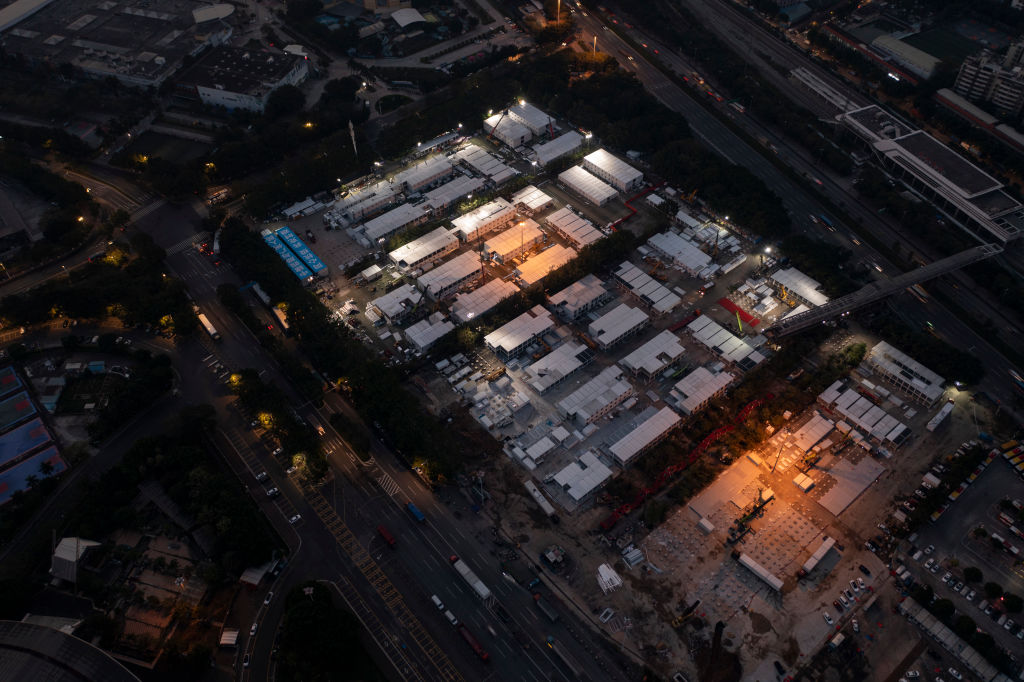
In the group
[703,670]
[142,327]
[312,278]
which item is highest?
[142,327]

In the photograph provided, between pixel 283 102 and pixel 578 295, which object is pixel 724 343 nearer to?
pixel 578 295

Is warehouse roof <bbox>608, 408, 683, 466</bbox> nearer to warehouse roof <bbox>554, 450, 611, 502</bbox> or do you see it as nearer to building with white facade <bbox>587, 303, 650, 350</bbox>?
warehouse roof <bbox>554, 450, 611, 502</bbox>

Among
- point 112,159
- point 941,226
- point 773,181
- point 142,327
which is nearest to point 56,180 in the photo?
point 112,159

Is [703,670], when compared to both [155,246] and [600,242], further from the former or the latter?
[155,246]

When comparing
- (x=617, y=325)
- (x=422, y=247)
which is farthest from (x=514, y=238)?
(x=617, y=325)

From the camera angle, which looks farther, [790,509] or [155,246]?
[155,246]

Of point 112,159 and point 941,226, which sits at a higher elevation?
point 112,159
